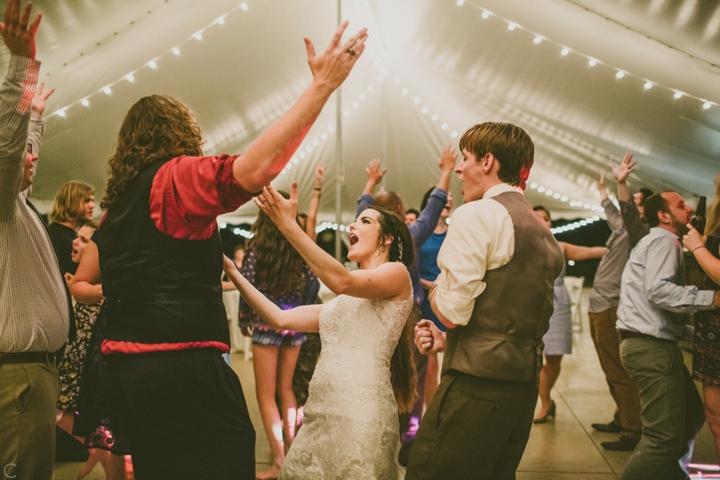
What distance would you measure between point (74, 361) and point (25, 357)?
1097mm

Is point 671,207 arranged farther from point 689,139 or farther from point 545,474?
point 689,139

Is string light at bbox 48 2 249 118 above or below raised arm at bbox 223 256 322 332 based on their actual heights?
above

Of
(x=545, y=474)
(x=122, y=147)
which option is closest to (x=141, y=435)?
(x=122, y=147)

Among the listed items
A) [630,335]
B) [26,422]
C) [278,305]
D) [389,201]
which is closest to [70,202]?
[278,305]

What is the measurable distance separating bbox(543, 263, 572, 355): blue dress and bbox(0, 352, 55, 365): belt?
3.45m

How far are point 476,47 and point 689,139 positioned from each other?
2181mm

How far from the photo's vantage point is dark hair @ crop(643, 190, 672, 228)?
2842 millimetres

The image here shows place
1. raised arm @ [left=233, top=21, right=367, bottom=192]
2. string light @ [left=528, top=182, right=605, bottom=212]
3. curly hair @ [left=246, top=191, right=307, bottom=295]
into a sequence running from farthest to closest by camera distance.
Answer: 1. string light @ [left=528, top=182, right=605, bottom=212]
2. curly hair @ [left=246, top=191, right=307, bottom=295]
3. raised arm @ [left=233, top=21, right=367, bottom=192]

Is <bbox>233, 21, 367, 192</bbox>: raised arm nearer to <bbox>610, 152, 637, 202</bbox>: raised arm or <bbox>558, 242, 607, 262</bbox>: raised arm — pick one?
<bbox>610, 152, 637, 202</bbox>: raised arm

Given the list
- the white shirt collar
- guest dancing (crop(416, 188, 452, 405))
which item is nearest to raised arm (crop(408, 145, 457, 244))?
guest dancing (crop(416, 188, 452, 405))

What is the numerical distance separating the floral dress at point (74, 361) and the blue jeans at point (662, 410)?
102 inches

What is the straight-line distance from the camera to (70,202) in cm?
306

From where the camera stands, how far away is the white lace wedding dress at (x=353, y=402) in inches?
69.7

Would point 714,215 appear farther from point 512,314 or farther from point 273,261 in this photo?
point 273,261
